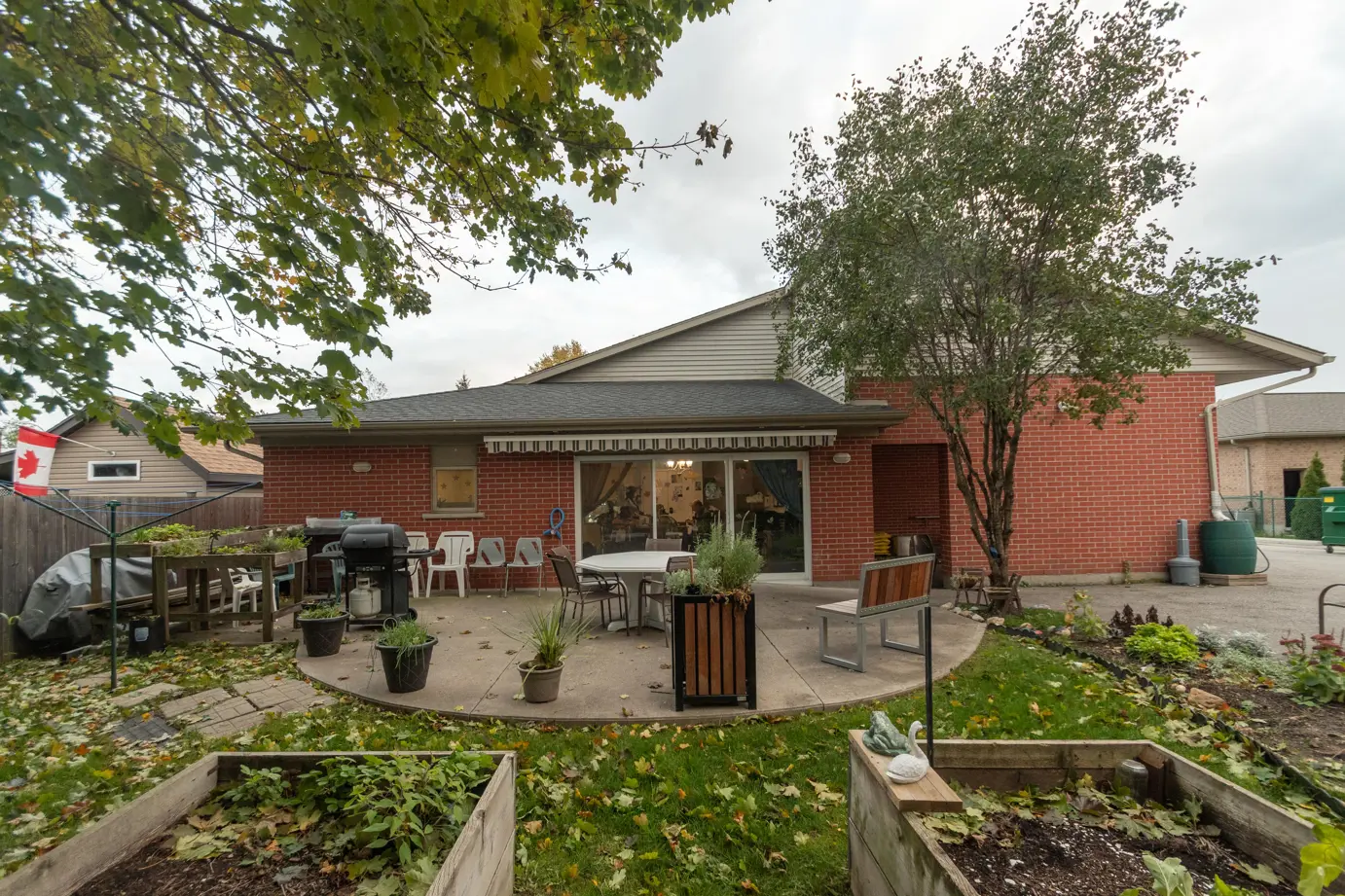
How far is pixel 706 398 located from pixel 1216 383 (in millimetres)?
9925

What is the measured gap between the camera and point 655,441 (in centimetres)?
964

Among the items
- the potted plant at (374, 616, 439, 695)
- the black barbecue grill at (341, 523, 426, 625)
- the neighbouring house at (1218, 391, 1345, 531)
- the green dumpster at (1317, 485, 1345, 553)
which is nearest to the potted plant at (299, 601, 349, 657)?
the black barbecue grill at (341, 523, 426, 625)

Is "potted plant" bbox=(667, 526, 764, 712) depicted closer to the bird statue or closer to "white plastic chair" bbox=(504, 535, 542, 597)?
the bird statue

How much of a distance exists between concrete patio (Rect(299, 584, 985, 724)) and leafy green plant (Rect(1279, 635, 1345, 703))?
245cm

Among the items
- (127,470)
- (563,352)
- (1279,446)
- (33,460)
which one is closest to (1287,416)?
(1279,446)

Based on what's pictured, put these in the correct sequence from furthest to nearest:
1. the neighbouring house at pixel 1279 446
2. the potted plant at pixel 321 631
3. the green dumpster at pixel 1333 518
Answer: the neighbouring house at pixel 1279 446 → the green dumpster at pixel 1333 518 → the potted plant at pixel 321 631

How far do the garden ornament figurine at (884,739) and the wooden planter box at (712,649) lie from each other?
1.99 m

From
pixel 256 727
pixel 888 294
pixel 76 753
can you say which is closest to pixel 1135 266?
pixel 888 294

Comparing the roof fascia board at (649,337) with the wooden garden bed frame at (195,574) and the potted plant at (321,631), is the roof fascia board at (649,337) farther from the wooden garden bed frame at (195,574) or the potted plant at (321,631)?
the potted plant at (321,631)

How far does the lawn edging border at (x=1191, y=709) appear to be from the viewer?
3.10m

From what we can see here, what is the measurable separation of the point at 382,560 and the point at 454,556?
2759 mm

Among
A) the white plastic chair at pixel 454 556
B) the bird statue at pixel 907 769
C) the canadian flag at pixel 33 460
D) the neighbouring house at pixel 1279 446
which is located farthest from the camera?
the neighbouring house at pixel 1279 446

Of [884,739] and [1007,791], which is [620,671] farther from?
[1007,791]

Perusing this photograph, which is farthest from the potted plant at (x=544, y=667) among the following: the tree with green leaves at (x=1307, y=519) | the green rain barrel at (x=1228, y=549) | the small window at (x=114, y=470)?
the tree with green leaves at (x=1307, y=519)
